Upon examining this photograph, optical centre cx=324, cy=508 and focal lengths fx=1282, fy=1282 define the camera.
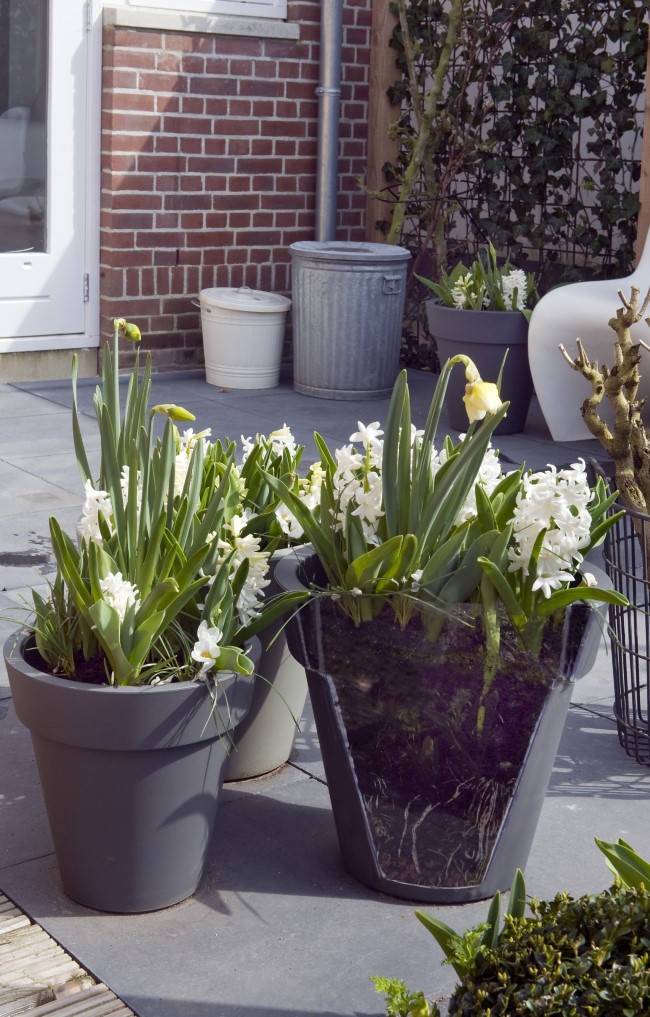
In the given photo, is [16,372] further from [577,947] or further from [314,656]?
[577,947]

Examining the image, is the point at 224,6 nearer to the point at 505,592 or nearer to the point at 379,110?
the point at 379,110

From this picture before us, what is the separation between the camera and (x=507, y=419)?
5.39 m

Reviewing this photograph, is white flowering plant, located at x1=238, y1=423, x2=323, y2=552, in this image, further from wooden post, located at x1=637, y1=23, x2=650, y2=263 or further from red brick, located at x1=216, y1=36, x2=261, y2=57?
red brick, located at x1=216, y1=36, x2=261, y2=57

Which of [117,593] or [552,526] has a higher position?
[552,526]

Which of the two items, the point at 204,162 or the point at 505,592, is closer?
the point at 505,592

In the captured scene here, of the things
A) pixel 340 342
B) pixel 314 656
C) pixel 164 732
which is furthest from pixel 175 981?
pixel 340 342

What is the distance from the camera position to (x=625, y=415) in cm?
248

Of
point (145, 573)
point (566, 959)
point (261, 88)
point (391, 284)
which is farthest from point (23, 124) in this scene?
point (566, 959)

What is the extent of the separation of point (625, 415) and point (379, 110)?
15.5 feet

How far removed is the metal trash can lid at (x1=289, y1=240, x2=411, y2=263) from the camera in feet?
19.1

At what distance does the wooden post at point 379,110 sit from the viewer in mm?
6672

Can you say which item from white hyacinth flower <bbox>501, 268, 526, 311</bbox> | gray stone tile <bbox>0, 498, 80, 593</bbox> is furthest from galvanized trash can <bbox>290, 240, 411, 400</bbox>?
gray stone tile <bbox>0, 498, 80, 593</bbox>

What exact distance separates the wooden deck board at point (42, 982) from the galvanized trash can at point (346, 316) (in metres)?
4.27

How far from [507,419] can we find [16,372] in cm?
234
